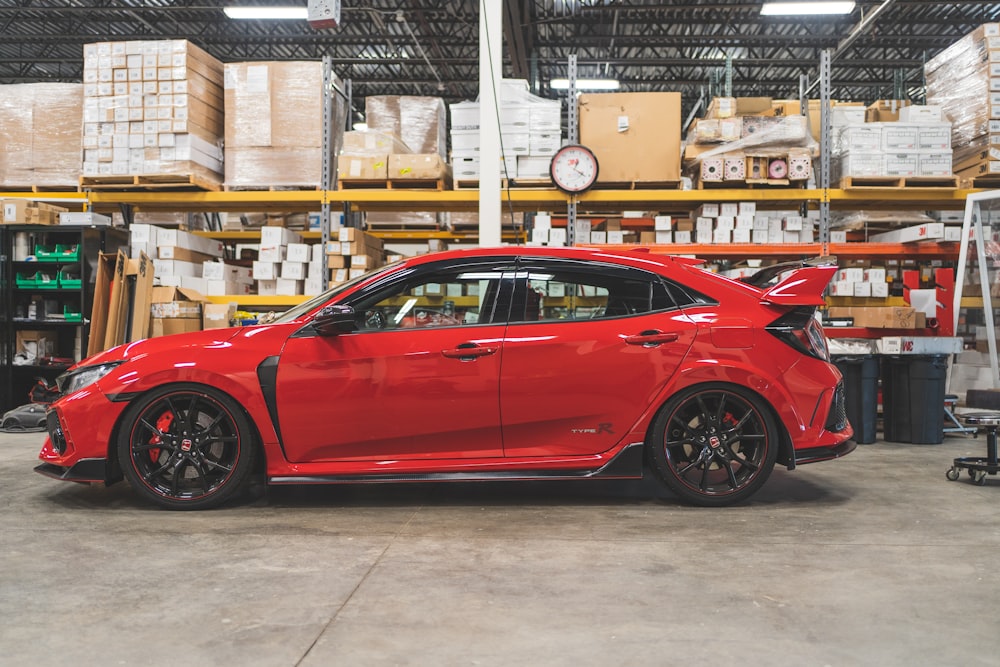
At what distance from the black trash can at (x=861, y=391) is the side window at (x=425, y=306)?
384cm

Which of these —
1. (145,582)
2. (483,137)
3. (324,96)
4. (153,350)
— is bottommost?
(145,582)

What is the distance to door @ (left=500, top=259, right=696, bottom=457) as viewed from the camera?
357 centimetres

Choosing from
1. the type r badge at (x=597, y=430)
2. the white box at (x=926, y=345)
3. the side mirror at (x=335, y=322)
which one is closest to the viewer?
the side mirror at (x=335, y=322)

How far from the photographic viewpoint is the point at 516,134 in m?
7.64

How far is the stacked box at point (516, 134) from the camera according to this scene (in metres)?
7.61

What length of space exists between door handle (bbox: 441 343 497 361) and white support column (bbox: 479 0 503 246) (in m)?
3.94

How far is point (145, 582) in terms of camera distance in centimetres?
259

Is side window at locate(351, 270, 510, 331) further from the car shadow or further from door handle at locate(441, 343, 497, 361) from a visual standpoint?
the car shadow

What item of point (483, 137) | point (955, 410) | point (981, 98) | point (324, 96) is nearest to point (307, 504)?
point (483, 137)

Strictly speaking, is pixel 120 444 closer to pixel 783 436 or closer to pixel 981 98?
pixel 783 436

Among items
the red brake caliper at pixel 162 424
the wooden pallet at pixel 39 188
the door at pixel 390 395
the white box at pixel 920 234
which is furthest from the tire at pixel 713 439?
the wooden pallet at pixel 39 188

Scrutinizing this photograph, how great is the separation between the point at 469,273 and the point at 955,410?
5.85 metres

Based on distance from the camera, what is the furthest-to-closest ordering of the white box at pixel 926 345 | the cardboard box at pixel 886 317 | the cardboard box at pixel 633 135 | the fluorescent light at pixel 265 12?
1. the fluorescent light at pixel 265 12
2. the cardboard box at pixel 633 135
3. the cardboard box at pixel 886 317
4. the white box at pixel 926 345

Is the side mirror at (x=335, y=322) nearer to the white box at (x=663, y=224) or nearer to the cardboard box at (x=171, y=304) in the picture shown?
the cardboard box at (x=171, y=304)
